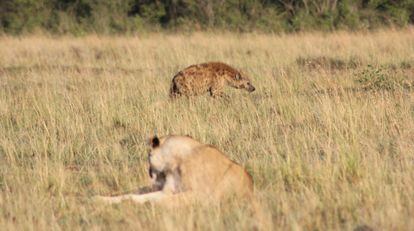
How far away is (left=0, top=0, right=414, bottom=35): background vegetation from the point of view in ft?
69.5

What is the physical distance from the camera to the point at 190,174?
508cm

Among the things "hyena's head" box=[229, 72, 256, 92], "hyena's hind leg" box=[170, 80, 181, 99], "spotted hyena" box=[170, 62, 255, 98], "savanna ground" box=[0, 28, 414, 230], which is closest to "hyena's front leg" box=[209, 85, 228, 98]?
"spotted hyena" box=[170, 62, 255, 98]

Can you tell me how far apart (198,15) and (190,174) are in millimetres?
19774

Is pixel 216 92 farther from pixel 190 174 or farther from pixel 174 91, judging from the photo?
pixel 190 174

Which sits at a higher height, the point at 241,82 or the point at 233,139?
the point at 233,139

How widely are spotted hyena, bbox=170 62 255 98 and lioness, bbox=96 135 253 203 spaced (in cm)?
450

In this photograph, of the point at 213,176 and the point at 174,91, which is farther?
the point at 174,91

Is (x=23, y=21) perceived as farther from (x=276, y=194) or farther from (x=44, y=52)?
(x=276, y=194)

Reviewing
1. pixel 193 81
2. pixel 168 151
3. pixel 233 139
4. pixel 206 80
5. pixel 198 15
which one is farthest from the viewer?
pixel 198 15

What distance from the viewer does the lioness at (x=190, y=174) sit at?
5.05 meters

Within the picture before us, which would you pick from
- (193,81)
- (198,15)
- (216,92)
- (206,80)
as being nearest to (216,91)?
(216,92)

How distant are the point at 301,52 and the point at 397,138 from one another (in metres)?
8.66

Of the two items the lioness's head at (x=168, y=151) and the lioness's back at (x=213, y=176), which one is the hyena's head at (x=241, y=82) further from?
the lioness's back at (x=213, y=176)

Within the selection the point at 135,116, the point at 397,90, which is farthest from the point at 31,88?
the point at 397,90
